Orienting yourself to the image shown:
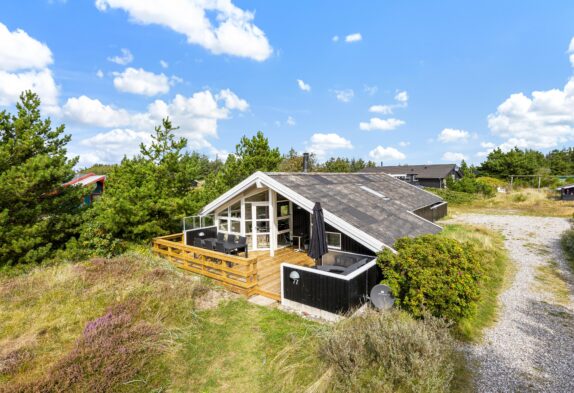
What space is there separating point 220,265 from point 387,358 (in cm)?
602

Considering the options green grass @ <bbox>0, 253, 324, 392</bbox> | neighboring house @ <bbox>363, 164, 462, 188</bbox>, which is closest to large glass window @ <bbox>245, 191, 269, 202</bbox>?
green grass @ <bbox>0, 253, 324, 392</bbox>

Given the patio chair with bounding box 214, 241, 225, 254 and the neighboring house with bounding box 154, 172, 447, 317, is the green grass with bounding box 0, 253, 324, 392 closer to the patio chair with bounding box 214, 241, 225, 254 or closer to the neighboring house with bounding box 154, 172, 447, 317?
the neighboring house with bounding box 154, 172, 447, 317

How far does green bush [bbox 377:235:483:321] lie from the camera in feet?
20.9

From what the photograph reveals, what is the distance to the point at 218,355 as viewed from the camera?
19.7 ft

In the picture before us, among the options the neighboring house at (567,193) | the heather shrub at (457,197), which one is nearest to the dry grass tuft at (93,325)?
the heather shrub at (457,197)

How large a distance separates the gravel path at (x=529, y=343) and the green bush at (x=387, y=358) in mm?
993

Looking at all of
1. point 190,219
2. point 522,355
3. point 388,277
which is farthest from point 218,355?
point 190,219

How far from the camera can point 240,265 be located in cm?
1062

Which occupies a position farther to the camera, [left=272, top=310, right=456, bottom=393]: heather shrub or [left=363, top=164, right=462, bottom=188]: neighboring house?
[left=363, top=164, right=462, bottom=188]: neighboring house

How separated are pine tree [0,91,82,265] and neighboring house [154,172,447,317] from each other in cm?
418

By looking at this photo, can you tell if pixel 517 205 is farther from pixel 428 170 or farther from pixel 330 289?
pixel 330 289

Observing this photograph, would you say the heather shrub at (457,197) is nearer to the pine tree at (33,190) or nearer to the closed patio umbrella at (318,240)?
the closed patio umbrella at (318,240)

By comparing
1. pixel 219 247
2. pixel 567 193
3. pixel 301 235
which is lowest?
pixel 219 247

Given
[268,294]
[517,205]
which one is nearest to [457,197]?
[517,205]
